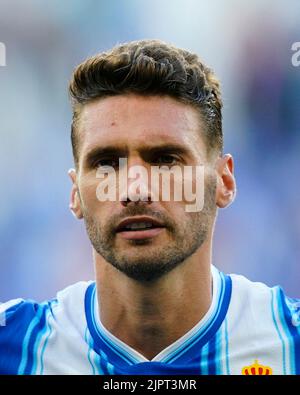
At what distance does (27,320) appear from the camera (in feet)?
9.17

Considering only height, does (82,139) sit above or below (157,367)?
above

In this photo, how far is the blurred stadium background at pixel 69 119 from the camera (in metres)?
4.75

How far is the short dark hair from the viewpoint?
2.67 metres

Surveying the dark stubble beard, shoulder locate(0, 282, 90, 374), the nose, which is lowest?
shoulder locate(0, 282, 90, 374)

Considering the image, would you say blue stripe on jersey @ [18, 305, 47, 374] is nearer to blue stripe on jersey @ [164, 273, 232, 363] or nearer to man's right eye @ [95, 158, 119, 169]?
blue stripe on jersey @ [164, 273, 232, 363]

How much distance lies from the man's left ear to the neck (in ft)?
0.76

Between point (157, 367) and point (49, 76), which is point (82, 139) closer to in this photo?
point (157, 367)

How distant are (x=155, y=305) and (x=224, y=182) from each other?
0.70m

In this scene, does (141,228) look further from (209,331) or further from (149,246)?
(209,331)

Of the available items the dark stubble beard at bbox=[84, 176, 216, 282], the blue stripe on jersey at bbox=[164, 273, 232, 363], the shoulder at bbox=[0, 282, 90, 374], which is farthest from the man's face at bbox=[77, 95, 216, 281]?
the shoulder at bbox=[0, 282, 90, 374]

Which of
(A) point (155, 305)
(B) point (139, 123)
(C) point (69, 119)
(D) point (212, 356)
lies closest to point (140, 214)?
(B) point (139, 123)
